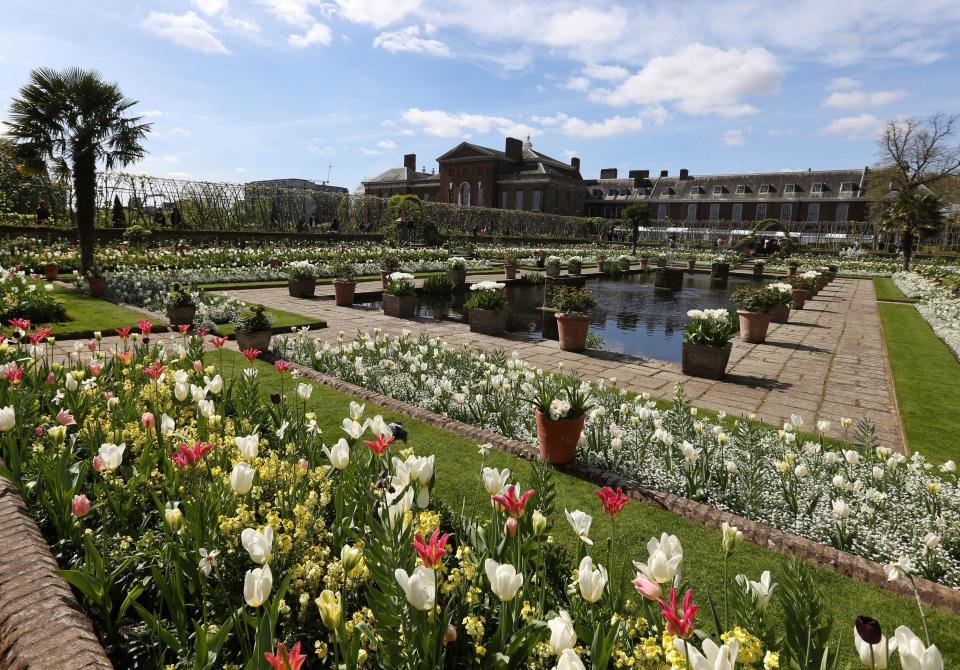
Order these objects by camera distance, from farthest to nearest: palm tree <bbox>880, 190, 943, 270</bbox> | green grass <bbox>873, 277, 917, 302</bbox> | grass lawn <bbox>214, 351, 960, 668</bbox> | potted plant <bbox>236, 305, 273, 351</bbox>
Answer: palm tree <bbox>880, 190, 943, 270</bbox>
green grass <bbox>873, 277, 917, 302</bbox>
potted plant <bbox>236, 305, 273, 351</bbox>
grass lawn <bbox>214, 351, 960, 668</bbox>

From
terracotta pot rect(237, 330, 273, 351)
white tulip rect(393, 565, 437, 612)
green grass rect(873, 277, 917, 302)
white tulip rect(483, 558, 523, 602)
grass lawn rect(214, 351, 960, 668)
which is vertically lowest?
grass lawn rect(214, 351, 960, 668)

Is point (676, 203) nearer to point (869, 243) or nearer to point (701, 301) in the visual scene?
point (869, 243)

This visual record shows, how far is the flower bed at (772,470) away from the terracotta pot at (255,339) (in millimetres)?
2414

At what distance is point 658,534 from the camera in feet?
10.1

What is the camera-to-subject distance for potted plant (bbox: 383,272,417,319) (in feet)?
36.7

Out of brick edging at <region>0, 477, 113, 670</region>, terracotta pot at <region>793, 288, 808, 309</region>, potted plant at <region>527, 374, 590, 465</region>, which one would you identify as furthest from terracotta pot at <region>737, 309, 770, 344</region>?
brick edging at <region>0, 477, 113, 670</region>

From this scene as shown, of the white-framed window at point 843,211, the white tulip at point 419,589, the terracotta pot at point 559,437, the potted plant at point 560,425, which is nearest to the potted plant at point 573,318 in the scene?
the potted plant at point 560,425

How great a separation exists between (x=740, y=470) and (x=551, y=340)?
18.6 feet

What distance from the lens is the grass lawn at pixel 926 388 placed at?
188 inches

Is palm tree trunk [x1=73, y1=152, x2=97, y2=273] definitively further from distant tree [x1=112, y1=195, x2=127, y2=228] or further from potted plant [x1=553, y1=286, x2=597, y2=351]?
potted plant [x1=553, y1=286, x2=597, y2=351]

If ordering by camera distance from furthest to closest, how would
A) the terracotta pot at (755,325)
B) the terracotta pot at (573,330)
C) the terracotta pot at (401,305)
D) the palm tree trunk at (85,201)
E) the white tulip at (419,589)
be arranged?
the palm tree trunk at (85,201)
the terracotta pot at (401,305)
the terracotta pot at (755,325)
the terracotta pot at (573,330)
the white tulip at (419,589)

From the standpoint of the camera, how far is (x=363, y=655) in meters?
1.53

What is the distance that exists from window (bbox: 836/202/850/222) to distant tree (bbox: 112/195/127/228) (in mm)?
57605

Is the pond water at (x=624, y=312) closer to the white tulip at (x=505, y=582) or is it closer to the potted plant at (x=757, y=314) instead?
the potted plant at (x=757, y=314)
